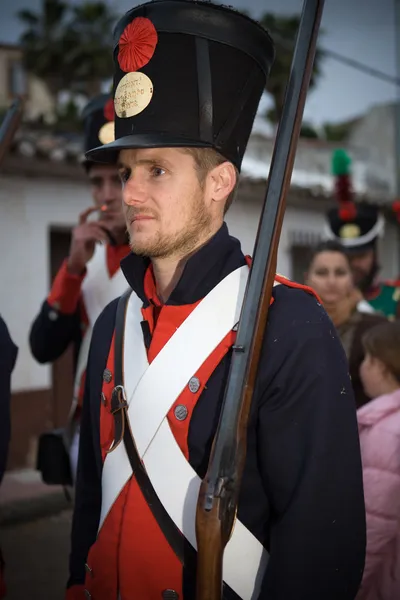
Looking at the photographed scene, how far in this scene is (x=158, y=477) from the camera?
5.94 ft

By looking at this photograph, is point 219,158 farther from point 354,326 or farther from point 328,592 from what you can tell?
point 354,326

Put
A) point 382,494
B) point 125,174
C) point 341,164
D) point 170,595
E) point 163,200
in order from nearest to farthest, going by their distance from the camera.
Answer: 1. point 170,595
2. point 163,200
3. point 125,174
4. point 382,494
5. point 341,164

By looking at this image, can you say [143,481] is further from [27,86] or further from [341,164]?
[27,86]

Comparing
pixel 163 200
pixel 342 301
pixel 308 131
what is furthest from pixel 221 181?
pixel 308 131

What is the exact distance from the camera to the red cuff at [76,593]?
83.0 inches

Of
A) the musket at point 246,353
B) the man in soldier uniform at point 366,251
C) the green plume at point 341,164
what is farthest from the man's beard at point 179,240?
the green plume at point 341,164

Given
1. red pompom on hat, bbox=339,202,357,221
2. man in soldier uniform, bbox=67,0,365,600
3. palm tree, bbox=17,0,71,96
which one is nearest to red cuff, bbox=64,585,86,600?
man in soldier uniform, bbox=67,0,365,600

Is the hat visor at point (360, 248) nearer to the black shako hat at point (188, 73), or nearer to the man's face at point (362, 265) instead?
the man's face at point (362, 265)

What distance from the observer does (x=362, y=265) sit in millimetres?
5184

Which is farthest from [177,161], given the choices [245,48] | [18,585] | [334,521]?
[18,585]

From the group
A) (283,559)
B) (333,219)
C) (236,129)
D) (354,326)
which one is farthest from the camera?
(333,219)

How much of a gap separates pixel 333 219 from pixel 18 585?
364cm

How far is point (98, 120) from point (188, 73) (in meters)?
1.58

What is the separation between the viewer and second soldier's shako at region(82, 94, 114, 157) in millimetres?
3250
